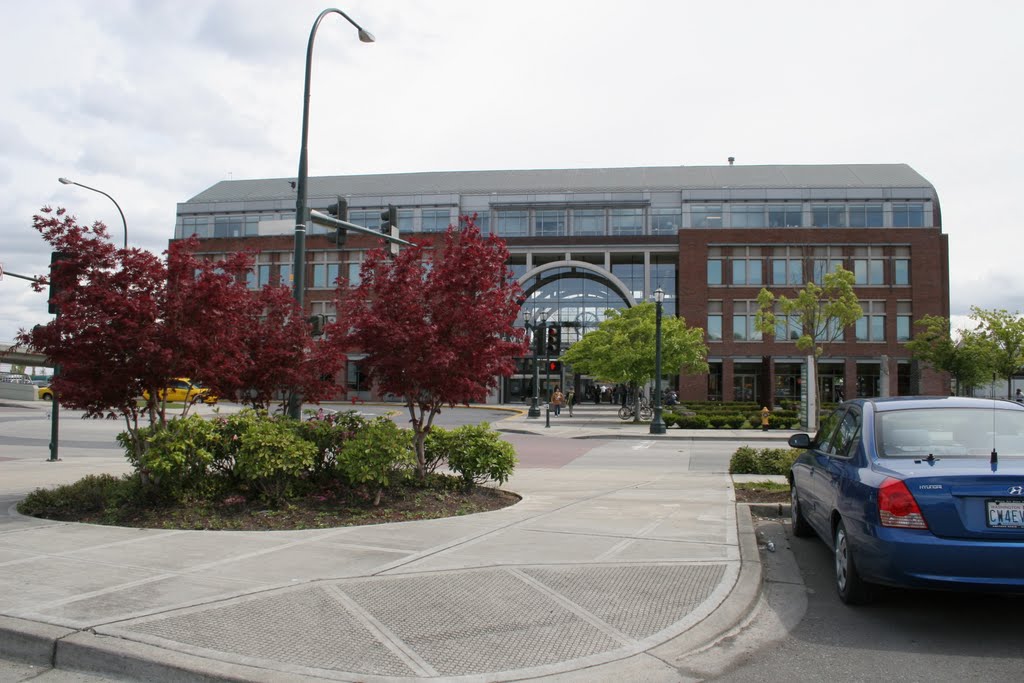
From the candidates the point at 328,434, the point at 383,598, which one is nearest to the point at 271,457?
the point at 328,434

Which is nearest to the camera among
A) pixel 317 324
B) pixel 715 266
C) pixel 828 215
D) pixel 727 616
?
pixel 727 616

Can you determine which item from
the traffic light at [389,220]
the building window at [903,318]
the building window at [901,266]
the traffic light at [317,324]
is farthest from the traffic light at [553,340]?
the building window at [901,266]

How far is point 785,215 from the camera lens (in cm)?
5866

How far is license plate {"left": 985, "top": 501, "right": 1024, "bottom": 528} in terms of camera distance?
4.93 metres

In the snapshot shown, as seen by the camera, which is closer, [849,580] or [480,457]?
[849,580]

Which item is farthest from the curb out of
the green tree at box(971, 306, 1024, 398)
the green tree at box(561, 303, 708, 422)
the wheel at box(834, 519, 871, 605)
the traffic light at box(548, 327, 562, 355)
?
the green tree at box(971, 306, 1024, 398)

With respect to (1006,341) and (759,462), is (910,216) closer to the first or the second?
(1006,341)

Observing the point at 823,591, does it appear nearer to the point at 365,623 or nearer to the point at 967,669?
the point at 967,669

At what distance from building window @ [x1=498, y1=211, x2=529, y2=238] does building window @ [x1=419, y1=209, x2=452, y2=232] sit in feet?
13.8

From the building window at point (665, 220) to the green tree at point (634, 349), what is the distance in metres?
20.4

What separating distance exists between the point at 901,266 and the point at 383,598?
5785 cm

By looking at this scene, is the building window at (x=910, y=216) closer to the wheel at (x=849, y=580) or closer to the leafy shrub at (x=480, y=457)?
the leafy shrub at (x=480, y=457)

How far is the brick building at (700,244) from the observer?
55.2 m

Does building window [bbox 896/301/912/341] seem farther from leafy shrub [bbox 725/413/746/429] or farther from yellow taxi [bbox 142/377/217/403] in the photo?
yellow taxi [bbox 142/377/217/403]
